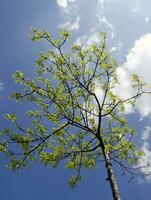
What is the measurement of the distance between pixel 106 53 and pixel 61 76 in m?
1.81

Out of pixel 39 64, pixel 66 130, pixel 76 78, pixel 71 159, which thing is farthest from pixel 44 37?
pixel 71 159

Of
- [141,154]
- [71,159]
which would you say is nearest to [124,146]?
[141,154]

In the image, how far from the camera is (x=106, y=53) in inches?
640

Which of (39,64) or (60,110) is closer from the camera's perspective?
(60,110)

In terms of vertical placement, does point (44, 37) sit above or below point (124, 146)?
above

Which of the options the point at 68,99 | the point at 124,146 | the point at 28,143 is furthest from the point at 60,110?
the point at 124,146

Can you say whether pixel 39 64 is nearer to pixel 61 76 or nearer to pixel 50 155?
pixel 61 76

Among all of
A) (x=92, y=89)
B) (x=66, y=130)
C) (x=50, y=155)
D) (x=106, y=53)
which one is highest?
(x=106, y=53)

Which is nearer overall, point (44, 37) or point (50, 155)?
point (50, 155)

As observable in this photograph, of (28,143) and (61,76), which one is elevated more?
(61,76)

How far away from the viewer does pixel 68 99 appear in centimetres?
1559

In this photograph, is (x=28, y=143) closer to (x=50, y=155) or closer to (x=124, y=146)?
(x=50, y=155)

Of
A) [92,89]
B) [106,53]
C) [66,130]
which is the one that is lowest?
[66,130]

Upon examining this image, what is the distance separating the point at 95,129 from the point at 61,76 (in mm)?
2200
